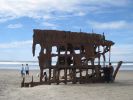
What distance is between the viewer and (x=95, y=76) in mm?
28984

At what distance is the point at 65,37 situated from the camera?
27422mm

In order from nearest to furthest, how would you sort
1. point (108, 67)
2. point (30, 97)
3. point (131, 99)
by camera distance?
point (131, 99), point (30, 97), point (108, 67)

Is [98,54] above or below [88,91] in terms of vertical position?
above

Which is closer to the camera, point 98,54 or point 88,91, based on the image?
point 88,91

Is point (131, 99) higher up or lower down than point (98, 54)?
lower down

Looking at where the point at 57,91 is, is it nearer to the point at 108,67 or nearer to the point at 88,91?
the point at 88,91

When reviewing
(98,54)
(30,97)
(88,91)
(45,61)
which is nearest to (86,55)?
(98,54)

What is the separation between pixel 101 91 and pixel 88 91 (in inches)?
29.4

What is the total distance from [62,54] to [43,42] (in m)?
1.72

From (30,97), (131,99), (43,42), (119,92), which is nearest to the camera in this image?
(131,99)

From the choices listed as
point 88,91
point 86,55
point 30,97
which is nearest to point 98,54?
point 86,55

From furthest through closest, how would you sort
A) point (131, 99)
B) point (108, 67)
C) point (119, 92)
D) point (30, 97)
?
point (108, 67) < point (119, 92) < point (30, 97) < point (131, 99)

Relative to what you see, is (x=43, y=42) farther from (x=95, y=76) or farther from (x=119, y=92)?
(x=119, y=92)

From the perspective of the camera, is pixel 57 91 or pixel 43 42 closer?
pixel 57 91
